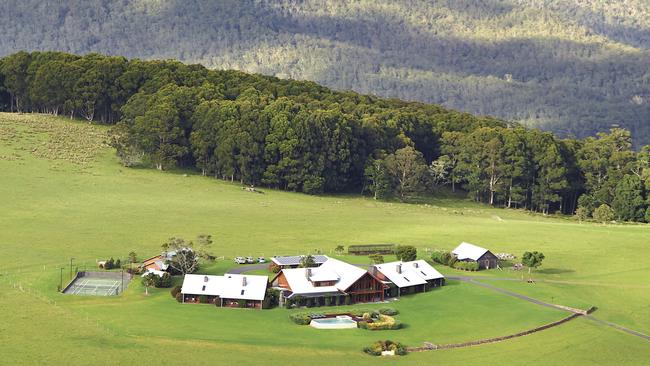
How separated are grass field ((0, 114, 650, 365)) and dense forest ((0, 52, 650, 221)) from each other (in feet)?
16.0

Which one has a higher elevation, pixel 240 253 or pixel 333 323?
pixel 240 253

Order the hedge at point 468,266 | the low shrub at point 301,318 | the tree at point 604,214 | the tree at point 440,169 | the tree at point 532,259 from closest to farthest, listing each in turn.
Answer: the low shrub at point 301,318 < the tree at point 532,259 < the hedge at point 468,266 < the tree at point 604,214 < the tree at point 440,169

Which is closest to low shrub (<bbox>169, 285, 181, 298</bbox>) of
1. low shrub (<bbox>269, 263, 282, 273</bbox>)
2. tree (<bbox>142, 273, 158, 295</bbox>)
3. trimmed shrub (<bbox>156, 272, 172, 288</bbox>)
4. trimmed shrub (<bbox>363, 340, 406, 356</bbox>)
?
trimmed shrub (<bbox>156, 272, 172, 288</bbox>)

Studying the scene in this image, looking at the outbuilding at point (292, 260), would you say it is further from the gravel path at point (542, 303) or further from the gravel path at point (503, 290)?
the gravel path at point (542, 303)

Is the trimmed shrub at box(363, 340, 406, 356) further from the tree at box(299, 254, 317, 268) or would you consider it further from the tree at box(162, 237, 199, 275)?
the tree at box(162, 237, 199, 275)

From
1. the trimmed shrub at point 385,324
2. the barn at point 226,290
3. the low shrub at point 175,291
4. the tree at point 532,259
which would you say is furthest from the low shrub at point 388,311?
the tree at point 532,259

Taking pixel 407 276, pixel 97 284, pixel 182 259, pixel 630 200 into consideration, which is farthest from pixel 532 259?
pixel 630 200

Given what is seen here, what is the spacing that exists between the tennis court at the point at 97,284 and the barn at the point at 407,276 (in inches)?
890

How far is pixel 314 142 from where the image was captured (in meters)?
134

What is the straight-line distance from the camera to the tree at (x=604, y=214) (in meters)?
132

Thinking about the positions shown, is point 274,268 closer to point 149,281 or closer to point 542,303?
point 149,281

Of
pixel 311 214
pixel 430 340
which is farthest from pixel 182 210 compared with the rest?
pixel 430 340

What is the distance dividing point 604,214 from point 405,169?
31.2 meters

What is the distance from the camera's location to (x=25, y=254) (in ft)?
267
